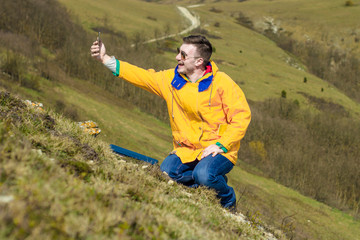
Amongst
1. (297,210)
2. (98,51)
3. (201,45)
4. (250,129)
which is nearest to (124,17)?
(250,129)

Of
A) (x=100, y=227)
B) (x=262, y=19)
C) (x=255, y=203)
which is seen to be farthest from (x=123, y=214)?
(x=262, y=19)

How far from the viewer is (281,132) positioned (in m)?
40.1

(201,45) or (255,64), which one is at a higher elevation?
(201,45)

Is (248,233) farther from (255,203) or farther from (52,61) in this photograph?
(52,61)

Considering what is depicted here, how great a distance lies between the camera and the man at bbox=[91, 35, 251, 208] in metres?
5.20

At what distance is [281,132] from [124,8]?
5796 cm

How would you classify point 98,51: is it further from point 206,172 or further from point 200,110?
point 206,172

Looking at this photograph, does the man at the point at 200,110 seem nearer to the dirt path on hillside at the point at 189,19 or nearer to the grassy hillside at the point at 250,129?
the grassy hillside at the point at 250,129

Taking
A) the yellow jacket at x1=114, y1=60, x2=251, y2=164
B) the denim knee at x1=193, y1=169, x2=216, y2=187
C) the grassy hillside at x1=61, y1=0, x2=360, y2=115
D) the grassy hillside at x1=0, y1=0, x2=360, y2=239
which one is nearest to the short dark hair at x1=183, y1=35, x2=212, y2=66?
the yellow jacket at x1=114, y1=60, x2=251, y2=164

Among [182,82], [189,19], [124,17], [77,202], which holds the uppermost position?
[189,19]

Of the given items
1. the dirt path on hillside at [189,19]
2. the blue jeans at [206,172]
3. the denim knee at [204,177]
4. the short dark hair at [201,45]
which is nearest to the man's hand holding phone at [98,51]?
the short dark hair at [201,45]

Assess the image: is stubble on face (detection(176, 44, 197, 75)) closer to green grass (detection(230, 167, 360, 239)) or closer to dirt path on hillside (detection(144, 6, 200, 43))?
green grass (detection(230, 167, 360, 239))

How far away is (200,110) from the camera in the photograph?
533 cm

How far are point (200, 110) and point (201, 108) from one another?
4 centimetres
